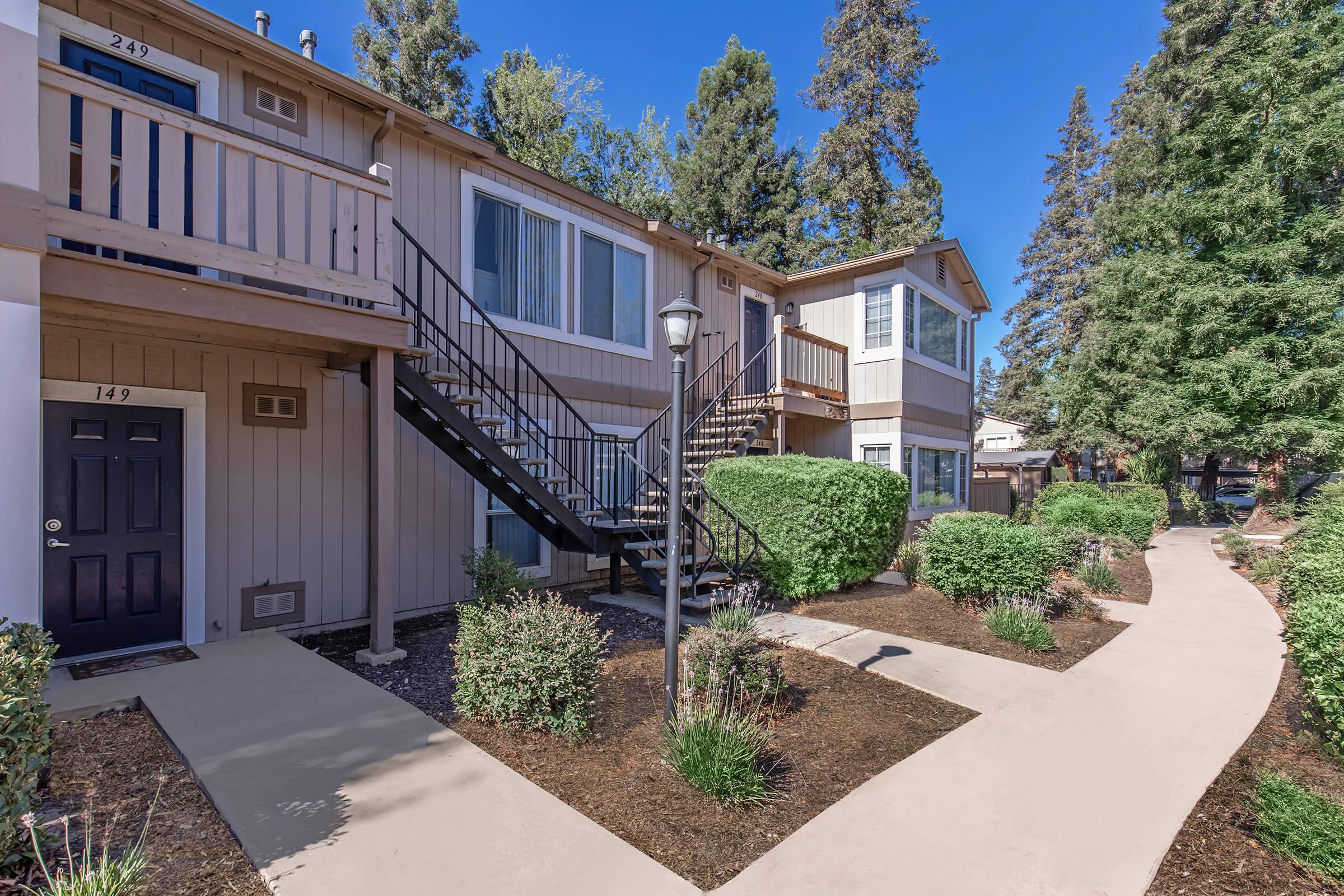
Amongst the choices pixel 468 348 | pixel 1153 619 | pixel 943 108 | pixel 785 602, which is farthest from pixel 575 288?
pixel 943 108

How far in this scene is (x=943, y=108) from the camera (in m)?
21.4

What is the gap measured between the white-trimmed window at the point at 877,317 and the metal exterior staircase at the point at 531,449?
3864mm

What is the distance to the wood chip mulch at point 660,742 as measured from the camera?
2.88m

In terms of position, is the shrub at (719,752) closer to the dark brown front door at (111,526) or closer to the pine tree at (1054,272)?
the dark brown front door at (111,526)

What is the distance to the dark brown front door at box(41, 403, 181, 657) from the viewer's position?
185 inches

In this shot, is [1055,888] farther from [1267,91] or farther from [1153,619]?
[1267,91]

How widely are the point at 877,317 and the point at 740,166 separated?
1328cm

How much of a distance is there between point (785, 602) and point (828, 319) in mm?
6415

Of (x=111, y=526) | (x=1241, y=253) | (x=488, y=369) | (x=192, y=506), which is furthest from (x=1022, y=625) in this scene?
(x=1241, y=253)

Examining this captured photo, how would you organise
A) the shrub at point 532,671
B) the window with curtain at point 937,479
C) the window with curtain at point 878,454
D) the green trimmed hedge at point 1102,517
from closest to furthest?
the shrub at point 532,671
the window with curtain at point 878,454
the window with curtain at point 937,479
the green trimmed hedge at point 1102,517

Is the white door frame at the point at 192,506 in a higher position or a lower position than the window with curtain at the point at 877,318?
lower

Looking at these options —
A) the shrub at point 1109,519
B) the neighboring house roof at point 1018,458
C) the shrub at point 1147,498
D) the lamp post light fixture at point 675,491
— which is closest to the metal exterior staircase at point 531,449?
the lamp post light fixture at point 675,491

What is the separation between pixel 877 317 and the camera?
11469mm

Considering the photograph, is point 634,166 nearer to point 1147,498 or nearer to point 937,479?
point 937,479
